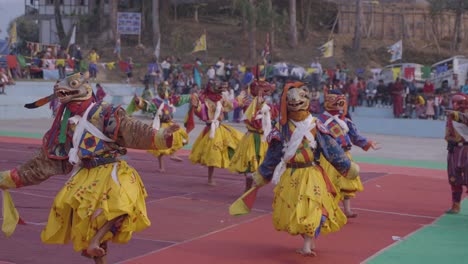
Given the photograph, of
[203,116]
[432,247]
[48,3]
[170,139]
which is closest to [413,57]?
[48,3]

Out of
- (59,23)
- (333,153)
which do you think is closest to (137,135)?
(333,153)

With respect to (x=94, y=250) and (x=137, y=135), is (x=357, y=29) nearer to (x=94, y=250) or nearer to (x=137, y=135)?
(x=137, y=135)

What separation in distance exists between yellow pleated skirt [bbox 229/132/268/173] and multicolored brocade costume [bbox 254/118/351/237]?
128 inches

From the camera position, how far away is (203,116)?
39.9 feet

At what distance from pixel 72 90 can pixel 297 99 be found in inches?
87.6

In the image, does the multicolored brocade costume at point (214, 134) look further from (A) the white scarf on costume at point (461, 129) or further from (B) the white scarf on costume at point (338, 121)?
(A) the white scarf on costume at point (461, 129)

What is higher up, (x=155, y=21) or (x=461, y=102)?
(x=155, y=21)

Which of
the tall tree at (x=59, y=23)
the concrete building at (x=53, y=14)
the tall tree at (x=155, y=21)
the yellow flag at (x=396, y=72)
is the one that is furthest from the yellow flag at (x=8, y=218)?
the concrete building at (x=53, y=14)

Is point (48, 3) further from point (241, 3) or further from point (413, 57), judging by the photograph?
point (413, 57)

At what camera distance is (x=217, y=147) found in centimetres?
1203

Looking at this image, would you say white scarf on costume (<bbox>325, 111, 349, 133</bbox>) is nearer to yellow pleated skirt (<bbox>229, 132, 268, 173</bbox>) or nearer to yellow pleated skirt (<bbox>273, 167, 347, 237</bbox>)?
yellow pleated skirt (<bbox>229, 132, 268, 173</bbox>)

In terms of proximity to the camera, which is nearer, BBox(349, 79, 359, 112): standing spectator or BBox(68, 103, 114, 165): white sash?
BBox(68, 103, 114, 165): white sash

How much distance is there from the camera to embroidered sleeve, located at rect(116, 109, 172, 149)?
6.14 m

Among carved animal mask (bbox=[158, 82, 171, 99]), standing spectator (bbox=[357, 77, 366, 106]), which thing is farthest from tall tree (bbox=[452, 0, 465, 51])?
carved animal mask (bbox=[158, 82, 171, 99])
